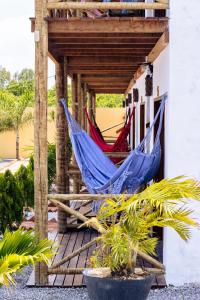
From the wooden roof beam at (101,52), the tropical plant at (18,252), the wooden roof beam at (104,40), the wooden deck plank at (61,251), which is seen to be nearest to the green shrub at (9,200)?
the wooden deck plank at (61,251)

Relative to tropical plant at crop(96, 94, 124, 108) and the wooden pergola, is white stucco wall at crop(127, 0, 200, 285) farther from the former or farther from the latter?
tropical plant at crop(96, 94, 124, 108)

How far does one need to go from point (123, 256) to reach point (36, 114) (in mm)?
1671

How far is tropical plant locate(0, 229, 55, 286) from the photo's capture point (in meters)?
3.88

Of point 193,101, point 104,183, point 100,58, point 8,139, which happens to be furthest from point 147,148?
point 8,139

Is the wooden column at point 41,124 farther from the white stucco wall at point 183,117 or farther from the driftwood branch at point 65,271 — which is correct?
the white stucco wall at point 183,117

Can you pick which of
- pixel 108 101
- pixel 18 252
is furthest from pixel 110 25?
pixel 108 101

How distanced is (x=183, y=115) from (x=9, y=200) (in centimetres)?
268

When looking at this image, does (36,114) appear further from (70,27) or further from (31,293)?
(31,293)

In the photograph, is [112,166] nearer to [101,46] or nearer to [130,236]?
[101,46]

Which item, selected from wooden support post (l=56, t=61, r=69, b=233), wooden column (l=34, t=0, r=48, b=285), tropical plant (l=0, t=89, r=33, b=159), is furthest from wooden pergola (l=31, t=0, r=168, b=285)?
tropical plant (l=0, t=89, r=33, b=159)

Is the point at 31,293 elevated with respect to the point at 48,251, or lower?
lower

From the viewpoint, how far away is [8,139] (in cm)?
2398

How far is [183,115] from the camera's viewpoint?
5.86 m

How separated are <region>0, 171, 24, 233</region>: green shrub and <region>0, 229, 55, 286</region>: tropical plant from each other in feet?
10.7
